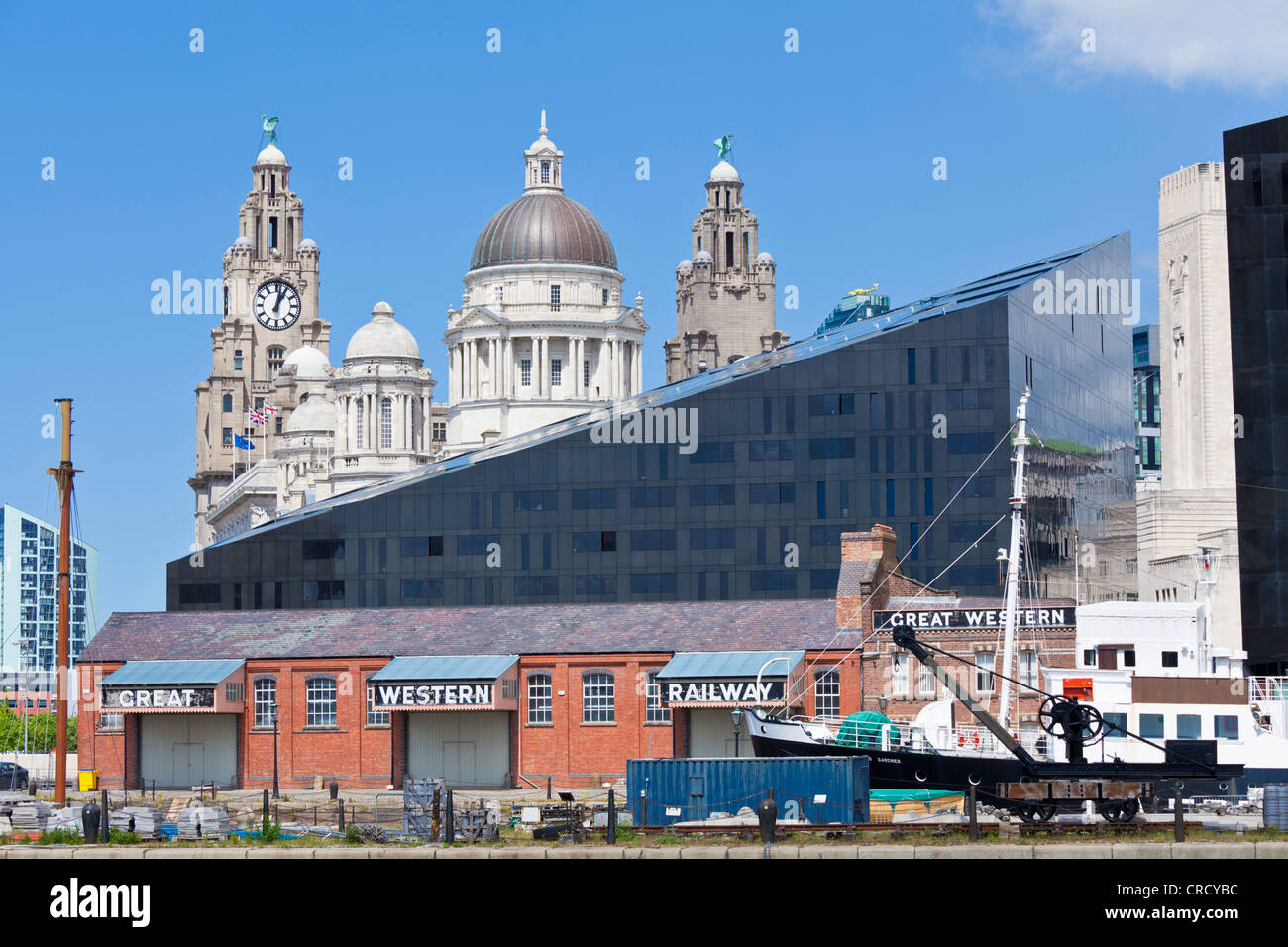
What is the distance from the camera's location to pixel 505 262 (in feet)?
553

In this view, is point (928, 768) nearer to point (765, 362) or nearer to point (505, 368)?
point (765, 362)

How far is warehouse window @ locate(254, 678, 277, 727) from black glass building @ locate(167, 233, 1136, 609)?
82.2ft

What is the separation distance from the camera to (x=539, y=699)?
78375mm

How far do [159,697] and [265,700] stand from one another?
4008 millimetres

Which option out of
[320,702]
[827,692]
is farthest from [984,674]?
[320,702]

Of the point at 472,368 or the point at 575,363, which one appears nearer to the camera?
the point at 575,363

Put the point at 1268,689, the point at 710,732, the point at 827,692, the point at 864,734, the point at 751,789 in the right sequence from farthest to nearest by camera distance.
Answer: the point at 710,732, the point at 827,692, the point at 1268,689, the point at 864,734, the point at 751,789

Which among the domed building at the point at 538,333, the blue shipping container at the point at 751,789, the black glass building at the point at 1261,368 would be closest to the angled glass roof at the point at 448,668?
the blue shipping container at the point at 751,789

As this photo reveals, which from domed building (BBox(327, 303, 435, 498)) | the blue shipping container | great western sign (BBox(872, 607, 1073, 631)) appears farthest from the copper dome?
the blue shipping container

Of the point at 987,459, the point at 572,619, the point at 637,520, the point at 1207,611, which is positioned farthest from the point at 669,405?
the point at 1207,611

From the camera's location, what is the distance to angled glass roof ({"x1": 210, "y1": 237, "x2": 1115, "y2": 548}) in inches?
Result: 4035

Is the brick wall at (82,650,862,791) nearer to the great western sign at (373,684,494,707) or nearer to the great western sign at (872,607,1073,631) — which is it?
the great western sign at (373,684,494,707)

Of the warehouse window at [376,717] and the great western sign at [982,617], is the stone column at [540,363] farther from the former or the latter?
the great western sign at [982,617]
